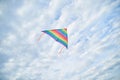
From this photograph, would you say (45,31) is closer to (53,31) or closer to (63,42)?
(53,31)

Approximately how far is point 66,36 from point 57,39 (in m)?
1.02

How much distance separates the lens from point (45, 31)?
48.3 feet

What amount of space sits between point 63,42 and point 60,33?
960 millimetres

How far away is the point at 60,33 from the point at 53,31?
74 centimetres

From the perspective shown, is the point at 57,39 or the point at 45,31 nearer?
the point at 45,31

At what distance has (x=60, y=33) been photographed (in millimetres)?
15367

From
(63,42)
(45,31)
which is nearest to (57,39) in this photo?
(63,42)

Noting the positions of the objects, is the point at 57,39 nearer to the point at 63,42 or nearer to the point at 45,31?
the point at 63,42

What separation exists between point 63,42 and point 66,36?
68cm

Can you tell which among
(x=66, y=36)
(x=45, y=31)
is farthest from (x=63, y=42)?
(x=45, y=31)

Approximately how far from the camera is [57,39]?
51.6 feet

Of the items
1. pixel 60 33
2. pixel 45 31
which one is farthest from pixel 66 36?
pixel 45 31

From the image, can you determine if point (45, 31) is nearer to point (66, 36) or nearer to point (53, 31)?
point (53, 31)

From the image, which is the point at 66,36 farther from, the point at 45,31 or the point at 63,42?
the point at 45,31
